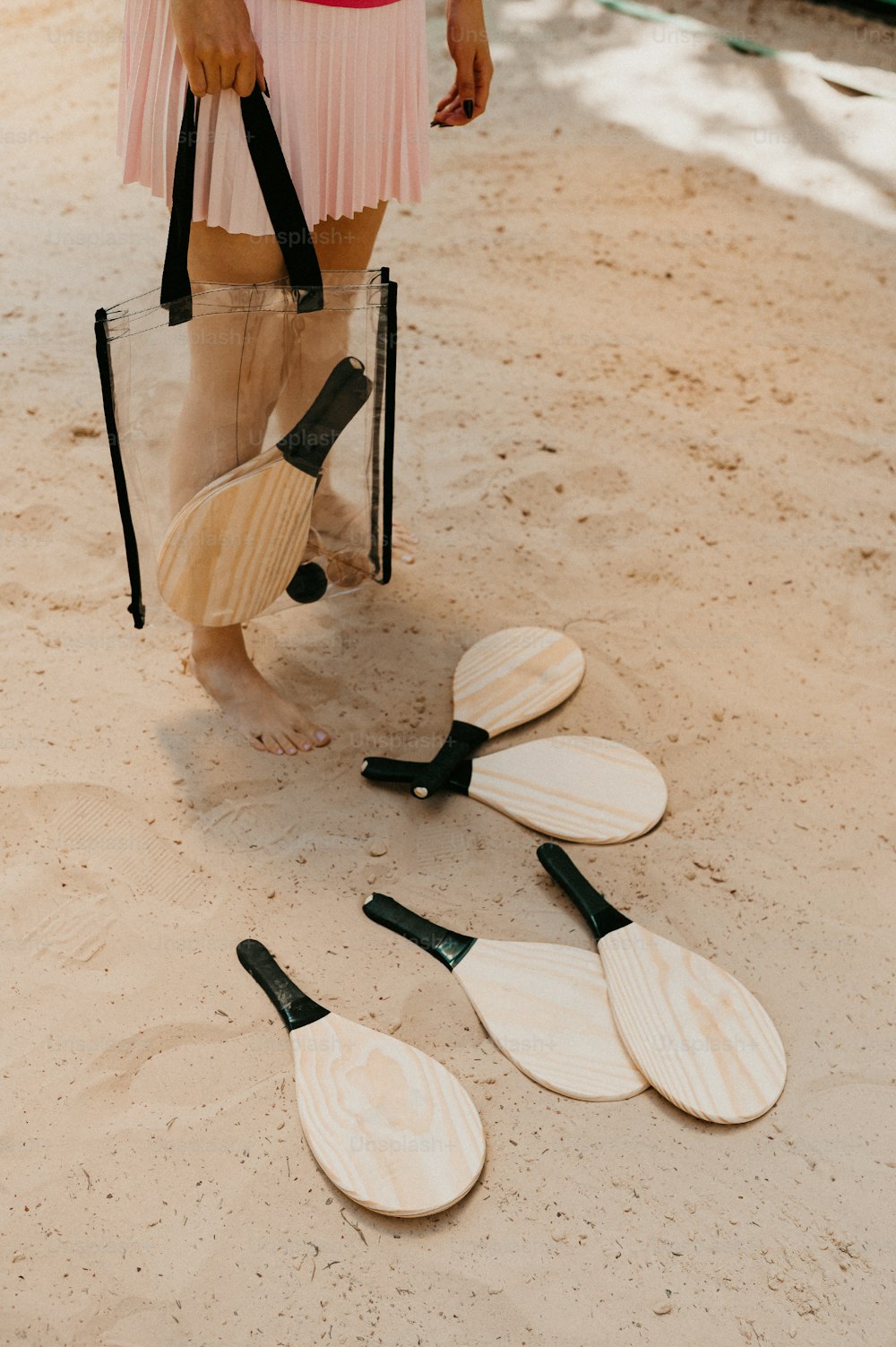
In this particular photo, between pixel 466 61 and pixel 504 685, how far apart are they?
785mm

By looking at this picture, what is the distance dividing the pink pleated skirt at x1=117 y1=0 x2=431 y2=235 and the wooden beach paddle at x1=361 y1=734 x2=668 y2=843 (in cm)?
66

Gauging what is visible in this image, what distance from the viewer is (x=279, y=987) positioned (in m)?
1.14

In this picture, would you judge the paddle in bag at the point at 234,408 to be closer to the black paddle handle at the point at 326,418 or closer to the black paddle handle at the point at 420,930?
the black paddle handle at the point at 326,418

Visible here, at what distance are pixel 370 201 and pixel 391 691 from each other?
61 centimetres

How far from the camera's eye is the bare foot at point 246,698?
140cm

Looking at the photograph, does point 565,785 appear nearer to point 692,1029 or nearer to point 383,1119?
point 692,1029

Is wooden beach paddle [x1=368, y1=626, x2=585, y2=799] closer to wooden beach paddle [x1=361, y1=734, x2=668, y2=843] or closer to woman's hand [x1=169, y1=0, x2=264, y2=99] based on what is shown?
wooden beach paddle [x1=361, y1=734, x2=668, y2=843]

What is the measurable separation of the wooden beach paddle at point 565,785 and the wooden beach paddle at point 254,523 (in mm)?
270

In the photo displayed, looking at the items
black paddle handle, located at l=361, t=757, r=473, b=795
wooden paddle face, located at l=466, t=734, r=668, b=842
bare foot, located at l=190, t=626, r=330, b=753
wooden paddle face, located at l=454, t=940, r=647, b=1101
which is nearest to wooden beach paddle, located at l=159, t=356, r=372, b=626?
bare foot, located at l=190, t=626, r=330, b=753

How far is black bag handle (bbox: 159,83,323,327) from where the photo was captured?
1.06 m

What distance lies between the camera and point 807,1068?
1.11 meters

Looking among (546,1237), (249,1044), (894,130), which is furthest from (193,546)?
(894,130)

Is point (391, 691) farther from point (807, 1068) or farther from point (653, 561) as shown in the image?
point (807, 1068)

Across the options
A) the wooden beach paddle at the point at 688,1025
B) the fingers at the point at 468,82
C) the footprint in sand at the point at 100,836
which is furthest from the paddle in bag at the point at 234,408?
the wooden beach paddle at the point at 688,1025
